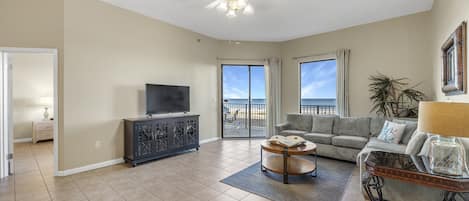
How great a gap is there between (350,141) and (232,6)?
329 centimetres

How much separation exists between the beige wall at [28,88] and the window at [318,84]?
23.0 ft

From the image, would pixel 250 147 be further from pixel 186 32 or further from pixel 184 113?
pixel 186 32

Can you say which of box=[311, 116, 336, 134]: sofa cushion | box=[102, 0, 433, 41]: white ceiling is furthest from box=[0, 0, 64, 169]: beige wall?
box=[311, 116, 336, 134]: sofa cushion

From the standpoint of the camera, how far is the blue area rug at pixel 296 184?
109 inches

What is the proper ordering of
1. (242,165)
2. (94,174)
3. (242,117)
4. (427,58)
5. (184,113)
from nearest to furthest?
(94,174), (242,165), (427,58), (184,113), (242,117)

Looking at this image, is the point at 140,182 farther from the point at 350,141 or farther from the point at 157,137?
the point at 350,141

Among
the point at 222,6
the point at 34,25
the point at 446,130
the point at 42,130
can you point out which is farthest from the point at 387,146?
the point at 42,130

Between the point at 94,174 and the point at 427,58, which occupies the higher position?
the point at 427,58

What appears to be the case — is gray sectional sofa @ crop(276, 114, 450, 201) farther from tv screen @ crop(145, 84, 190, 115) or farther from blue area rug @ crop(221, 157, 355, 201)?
tv screen @ crop(145, 84, 190, 115)

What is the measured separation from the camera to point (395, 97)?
471cm

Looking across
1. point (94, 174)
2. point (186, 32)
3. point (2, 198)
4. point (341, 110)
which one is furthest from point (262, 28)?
point (2, 198)

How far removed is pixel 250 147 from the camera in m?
5.41

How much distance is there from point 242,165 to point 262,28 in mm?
3289

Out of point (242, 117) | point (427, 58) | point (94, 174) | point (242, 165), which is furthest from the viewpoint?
point (242, 117)
